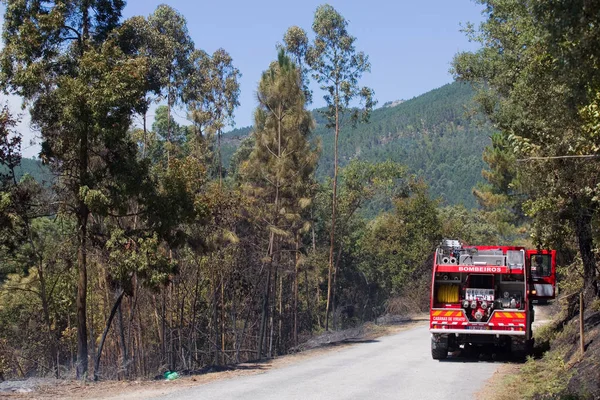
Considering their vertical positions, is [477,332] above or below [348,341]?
above

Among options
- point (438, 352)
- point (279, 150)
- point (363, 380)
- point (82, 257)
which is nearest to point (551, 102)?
point (363, 380)

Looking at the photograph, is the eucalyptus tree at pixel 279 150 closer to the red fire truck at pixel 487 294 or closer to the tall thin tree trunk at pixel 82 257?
the tall thin tree trunk at pixel 82 257

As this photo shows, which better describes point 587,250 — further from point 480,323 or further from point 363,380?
point 363,380

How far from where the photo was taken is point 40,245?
29.0 m

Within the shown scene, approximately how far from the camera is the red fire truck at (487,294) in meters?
17.6

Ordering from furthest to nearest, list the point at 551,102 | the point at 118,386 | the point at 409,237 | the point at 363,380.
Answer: the point at 409,237 → the point at 118,386 → the point at 363,380 → the point at 551,102

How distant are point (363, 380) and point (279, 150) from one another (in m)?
19.5

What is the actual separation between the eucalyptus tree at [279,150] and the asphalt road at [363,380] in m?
13.4

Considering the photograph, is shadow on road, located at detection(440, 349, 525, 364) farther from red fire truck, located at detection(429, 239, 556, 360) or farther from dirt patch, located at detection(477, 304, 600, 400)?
dirt patch, located at detection(477, 304, 600, 400)

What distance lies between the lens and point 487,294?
59.5 ft

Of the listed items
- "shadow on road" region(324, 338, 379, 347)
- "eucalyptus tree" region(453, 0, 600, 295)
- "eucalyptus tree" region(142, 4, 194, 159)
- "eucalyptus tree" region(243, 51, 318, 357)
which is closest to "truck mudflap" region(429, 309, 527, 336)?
"eucalyptus tree" region(453, 0, 600, 295)

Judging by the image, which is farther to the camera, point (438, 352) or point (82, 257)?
point (82, 257)

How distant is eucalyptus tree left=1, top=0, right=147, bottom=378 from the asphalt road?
607cm

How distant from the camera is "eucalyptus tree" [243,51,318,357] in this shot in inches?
1266
